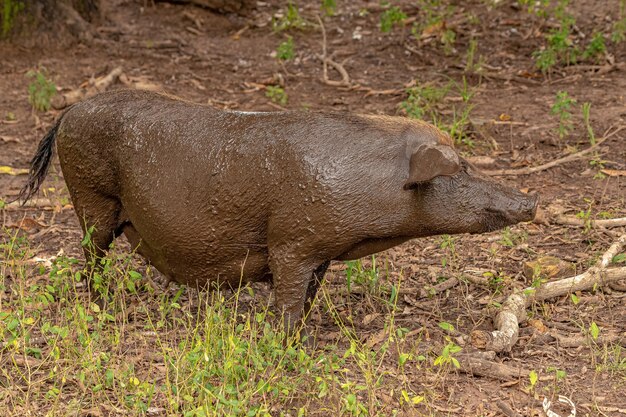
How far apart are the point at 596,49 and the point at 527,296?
4.61 m

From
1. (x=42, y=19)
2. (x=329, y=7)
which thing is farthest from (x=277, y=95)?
(x=42, y=19)

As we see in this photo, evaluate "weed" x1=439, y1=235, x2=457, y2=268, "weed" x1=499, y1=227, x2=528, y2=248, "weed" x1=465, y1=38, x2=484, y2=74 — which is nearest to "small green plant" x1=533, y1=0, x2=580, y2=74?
"weed" x1=465, y1=38, x2=484, y2=74

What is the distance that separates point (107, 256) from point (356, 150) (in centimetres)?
164

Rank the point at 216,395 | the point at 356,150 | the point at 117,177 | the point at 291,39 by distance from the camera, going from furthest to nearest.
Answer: the point at 291,39
the point at 117,177
the point at 356,150
the point at 216,395

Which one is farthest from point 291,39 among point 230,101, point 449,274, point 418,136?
point 418,136

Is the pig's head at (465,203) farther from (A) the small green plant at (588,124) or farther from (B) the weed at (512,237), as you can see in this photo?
(A) the small green plant at (588,124)

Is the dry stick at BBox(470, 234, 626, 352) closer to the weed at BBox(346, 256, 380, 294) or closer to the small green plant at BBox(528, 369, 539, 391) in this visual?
the small green plant at BBox(528, 369, 539, 391)

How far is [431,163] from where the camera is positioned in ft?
14.6

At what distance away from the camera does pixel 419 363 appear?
15.9 feet

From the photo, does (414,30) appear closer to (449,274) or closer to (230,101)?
(230,101)

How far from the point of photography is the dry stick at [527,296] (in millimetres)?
5086

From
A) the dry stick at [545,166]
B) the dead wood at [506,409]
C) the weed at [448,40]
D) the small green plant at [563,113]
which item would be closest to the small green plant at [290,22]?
the weed at [448,40]

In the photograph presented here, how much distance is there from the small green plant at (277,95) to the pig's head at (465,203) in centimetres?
443

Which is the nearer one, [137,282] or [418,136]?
[418,136]
